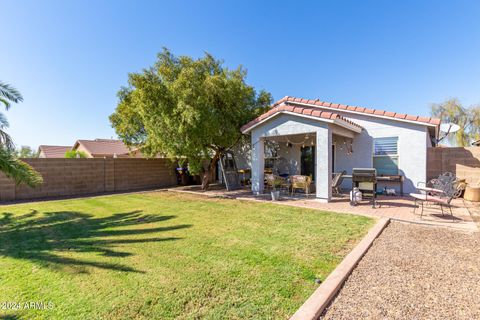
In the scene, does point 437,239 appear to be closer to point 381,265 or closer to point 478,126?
point 381,265

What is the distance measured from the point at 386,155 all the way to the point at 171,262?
1191 centimetres

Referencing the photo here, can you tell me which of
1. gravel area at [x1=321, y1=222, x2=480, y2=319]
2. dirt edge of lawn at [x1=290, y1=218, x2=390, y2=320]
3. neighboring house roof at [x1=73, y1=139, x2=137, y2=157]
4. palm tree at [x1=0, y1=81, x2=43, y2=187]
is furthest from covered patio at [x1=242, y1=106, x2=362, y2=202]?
neighboring house roof at [x1=73, y1=139, x2=137, y2=157]

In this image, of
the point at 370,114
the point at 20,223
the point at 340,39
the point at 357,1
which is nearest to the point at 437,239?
the point at 370,114

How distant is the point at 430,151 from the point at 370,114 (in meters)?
3.63

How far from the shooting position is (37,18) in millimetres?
10953

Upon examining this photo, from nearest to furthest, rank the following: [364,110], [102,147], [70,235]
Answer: [70,235]
[364,110]
[102,147]

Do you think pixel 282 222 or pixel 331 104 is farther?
pixel 331 104

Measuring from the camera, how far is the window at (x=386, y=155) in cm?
1176

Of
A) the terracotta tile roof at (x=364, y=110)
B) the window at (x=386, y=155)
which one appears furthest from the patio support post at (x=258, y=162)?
the window at (x=386, y=155)

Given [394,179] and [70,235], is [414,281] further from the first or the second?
[394,179]

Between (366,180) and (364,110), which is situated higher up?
(364,110)

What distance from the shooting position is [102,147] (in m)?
35.2

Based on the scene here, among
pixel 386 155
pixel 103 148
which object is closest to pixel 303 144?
pixel 386 155

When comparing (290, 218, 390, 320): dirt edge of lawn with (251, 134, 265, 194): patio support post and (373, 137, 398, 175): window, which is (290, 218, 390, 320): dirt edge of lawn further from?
(373, 137, 398, 175): window
